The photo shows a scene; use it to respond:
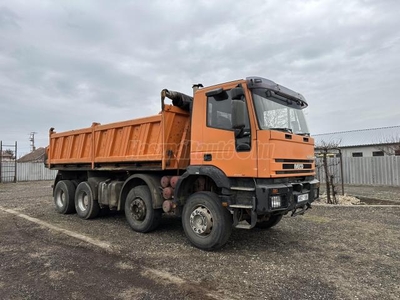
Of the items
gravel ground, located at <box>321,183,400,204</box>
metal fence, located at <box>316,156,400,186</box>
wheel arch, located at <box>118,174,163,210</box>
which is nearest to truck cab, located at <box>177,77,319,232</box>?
wheel arch, located at <box>118,174,163,210</box>

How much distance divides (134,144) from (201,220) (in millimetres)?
2539

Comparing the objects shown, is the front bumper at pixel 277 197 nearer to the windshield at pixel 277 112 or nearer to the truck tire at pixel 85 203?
the windshield at pixel 277 112

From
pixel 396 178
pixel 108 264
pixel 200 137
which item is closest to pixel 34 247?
pixel 108 264

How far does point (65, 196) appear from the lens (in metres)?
9.29

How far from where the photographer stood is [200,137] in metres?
5.73

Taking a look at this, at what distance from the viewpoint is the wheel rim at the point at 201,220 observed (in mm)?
5332

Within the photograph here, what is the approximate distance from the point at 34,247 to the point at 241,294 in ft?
13.4

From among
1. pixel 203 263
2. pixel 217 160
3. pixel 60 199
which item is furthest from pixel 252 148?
pixel 60 199

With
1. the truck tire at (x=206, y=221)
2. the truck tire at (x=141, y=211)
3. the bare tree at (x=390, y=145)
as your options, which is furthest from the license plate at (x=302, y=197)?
the bare tree at (x=390, y=145)

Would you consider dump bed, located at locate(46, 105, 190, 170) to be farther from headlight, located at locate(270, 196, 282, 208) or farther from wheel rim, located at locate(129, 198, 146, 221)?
headlight, located at locate(270, 196, 282, 208)

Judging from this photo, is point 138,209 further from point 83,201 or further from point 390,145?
point 390,145

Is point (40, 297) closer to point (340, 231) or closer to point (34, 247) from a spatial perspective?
point (34, 247)

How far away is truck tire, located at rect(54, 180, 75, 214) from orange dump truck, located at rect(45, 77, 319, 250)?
7.05 feet

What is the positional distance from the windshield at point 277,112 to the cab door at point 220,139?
0.28 m
